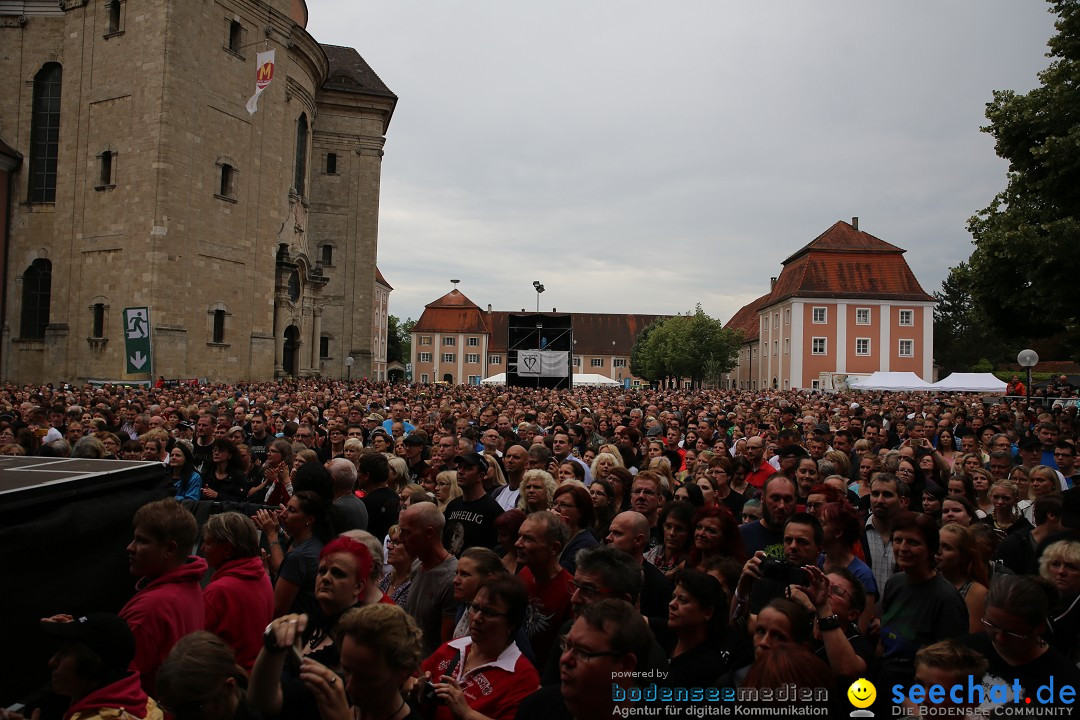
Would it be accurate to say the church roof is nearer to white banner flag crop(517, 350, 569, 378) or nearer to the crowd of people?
white banner flag crop(517, 350, 569, 378)

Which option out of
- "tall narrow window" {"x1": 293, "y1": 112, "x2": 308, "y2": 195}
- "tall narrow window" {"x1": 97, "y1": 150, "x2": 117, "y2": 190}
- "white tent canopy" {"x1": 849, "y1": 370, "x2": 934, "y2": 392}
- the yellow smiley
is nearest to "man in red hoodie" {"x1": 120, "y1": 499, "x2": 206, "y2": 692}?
the yellow smiley

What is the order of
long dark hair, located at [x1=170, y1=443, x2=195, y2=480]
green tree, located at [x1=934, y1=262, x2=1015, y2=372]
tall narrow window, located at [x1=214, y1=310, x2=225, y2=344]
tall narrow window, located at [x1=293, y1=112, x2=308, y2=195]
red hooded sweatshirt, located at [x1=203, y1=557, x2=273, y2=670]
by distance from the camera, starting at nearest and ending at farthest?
red hooded sweatshirt, located at [x1=203, y1=557, x2=273, y2=670], long dark hair, located at [x1=170, y1=443, x2=195, y2=480], tall narrow window, located at [x1=214, y1=310, x2=225, y2=344], tall narrow window, located at [x1=293, y1=112, x2=308, y2=195], green tree, located at [x1=934, y1=262, x2=1015, y2=372]

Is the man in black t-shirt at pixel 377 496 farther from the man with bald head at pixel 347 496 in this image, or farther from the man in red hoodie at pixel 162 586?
the man in red hoodie at pixel 162 586

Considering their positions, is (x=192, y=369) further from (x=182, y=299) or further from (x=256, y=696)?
(x=256, y=696)

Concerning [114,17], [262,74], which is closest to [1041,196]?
[262,74]

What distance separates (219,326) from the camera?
111 feet

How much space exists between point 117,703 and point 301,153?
42.6m

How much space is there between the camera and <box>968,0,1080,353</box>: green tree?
14.5 metres

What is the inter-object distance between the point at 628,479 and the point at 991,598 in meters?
3.59

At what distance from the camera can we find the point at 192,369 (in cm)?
3194

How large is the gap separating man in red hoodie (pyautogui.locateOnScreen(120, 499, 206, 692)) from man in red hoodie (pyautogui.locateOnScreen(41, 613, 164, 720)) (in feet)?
1.38

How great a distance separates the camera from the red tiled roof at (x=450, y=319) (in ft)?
330

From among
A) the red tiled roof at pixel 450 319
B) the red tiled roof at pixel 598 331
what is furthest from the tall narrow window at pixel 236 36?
the red tiled roof at pixel 598 331

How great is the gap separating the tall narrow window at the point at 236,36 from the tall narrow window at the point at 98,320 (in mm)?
11832
